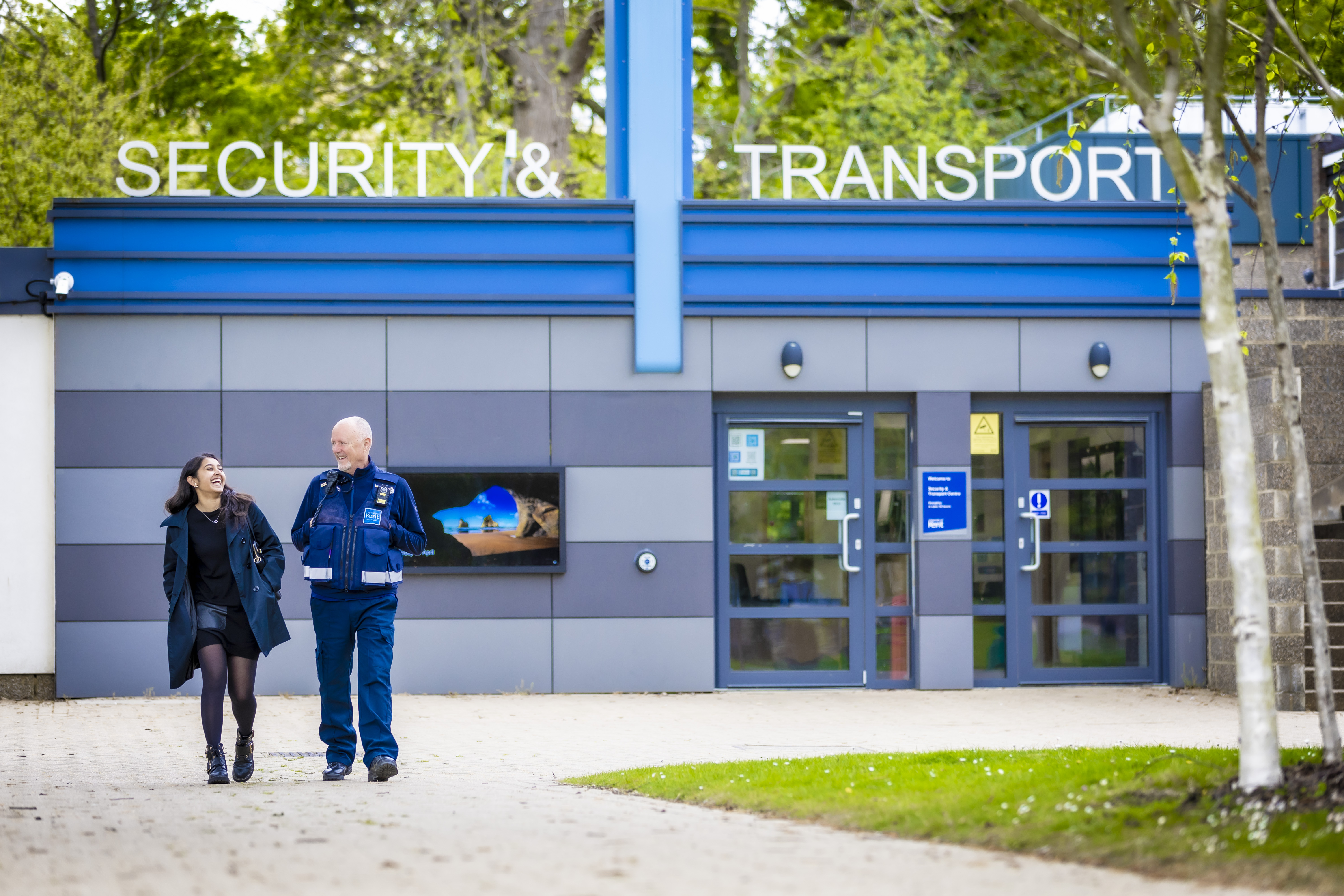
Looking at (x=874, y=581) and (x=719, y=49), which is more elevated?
(x=719, y=49)

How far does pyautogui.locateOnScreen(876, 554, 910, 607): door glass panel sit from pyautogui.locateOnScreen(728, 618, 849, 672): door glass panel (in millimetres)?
396

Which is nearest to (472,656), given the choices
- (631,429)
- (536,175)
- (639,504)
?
(639,504)

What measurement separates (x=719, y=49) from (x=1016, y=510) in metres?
17.2

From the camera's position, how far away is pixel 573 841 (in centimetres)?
534

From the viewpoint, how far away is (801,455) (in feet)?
40.9

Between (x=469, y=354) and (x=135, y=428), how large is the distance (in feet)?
9.18

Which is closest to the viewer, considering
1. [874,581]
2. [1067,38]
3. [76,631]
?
[1067,38]

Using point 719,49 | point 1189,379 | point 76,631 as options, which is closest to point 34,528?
point 76,631

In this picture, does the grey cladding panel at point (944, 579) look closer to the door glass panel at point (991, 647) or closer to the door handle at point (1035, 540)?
the door glass panel at point (991, 647)

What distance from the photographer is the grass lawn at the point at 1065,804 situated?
4.82m

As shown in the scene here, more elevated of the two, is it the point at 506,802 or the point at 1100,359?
the point at 1100,359

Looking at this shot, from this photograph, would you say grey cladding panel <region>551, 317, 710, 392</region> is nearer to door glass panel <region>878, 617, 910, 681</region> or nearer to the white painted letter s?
door glass panel <region>878, 617, 910, 681</region>

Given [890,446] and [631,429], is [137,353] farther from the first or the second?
[890,446]

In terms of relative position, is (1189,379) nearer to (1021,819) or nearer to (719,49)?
(1021,819)
